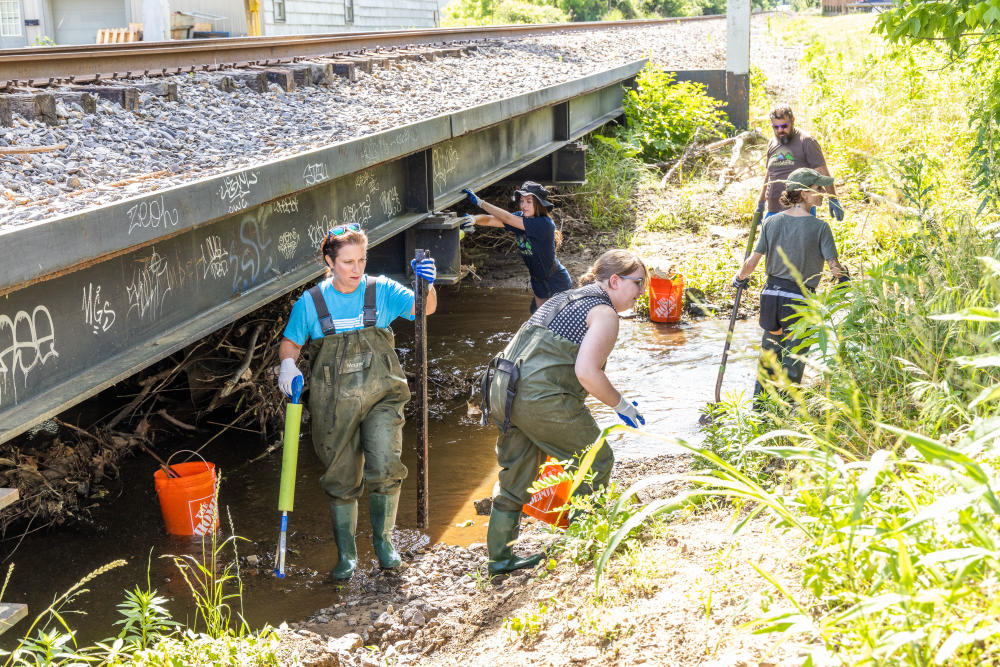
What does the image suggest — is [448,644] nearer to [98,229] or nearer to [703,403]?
[98,229]

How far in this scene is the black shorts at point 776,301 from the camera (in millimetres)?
6359

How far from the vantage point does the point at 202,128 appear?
622 centimetres

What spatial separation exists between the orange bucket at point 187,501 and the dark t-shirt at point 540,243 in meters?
3.47

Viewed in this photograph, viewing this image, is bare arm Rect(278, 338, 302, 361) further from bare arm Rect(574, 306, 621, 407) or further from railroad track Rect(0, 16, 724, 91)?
railroad track Rect(0, 16, 724, 91)

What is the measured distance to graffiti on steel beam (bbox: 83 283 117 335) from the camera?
12.4ft

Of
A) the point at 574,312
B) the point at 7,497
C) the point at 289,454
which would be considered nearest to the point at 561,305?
the point at 574,312

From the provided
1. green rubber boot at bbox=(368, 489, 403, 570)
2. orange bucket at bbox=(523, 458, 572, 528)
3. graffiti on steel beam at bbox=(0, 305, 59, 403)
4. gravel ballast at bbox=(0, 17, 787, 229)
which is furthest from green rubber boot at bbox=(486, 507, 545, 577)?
gravel ballast at bbox=(0, 17, 787, 229)

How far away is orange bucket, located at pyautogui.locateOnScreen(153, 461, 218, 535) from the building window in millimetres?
23633

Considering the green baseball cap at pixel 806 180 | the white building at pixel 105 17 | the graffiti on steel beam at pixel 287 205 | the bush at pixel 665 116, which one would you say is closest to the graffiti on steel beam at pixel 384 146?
the graffiti on steel beam at pixel 287 205

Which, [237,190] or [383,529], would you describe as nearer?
[237,190]

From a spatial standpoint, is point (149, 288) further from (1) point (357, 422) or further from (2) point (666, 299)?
(2) point (666, 299)

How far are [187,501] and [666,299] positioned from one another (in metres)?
5.64

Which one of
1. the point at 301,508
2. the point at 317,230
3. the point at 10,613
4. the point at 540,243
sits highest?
the point at 317,230

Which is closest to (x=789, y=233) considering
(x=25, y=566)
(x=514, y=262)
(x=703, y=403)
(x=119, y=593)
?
(x=703, y=403)
